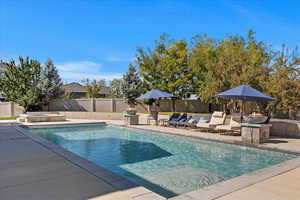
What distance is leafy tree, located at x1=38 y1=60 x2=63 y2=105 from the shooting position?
72.6ft

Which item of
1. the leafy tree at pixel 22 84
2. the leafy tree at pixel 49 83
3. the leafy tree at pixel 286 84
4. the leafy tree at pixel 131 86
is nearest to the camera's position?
the leafy tree at pixel 286 84

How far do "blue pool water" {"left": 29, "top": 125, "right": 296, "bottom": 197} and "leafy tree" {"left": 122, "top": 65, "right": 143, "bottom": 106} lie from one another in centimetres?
1317

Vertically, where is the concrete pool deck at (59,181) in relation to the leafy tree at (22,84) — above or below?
below

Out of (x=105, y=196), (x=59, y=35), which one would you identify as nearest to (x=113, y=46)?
(x=59, y=35)

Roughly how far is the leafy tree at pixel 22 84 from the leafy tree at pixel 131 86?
364 inches

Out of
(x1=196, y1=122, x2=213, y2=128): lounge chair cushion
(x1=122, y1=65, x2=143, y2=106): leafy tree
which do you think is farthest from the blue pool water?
(x1=122, y1=65, x2=143, y2=106): leafy tree

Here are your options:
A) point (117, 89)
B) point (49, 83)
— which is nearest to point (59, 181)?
point (49, 83)

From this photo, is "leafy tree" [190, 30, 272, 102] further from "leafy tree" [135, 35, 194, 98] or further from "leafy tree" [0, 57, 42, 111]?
"leafy tree" [0, 57, 42, 111]

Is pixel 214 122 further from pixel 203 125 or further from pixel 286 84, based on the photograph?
pixel 286 84

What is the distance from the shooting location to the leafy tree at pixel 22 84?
68.7 feet

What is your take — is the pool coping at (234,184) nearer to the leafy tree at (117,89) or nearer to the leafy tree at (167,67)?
the leafy tree at (167,67)

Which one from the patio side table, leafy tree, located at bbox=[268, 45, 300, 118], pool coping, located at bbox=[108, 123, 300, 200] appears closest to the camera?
pool coping, located at bbox=[108, 123, 300, 200]

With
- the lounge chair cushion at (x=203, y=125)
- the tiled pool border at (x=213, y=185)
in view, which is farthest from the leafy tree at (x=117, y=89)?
the tiled pool border at (x=213, y=185)

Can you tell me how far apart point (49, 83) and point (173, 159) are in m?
20.3
